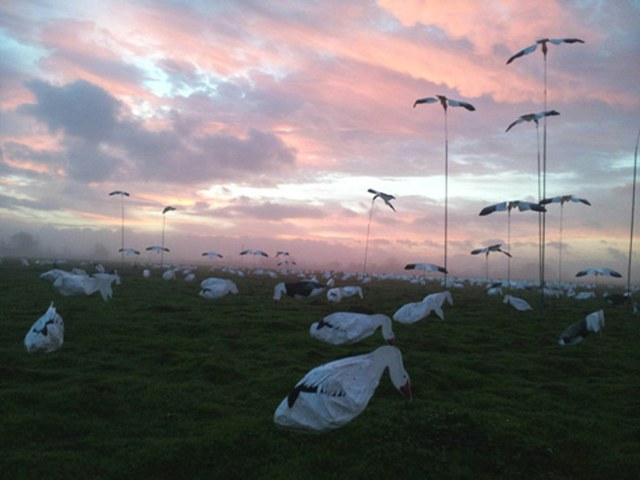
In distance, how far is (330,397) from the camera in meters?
6.73

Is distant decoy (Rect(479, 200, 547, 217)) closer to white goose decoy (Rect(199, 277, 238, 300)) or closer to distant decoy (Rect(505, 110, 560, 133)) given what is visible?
distant decoy (Rect(505, 110, 560, 133))

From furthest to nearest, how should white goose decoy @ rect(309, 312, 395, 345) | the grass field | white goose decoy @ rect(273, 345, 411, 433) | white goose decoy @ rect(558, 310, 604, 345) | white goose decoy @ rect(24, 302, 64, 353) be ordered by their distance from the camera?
white goose decoy @ rect(558, 310, 604, 345)
white goose decoy @ rect(309, 312, 395, 345)
white goose decoy @ rect(24, 302, 64, 353)
white goose decoy @ rect(273, 345, 411, 433)
the grass field

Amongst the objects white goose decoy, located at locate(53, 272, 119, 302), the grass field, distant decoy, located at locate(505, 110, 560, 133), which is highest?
distant decoy, located at locate(505, 110, 560, 133)

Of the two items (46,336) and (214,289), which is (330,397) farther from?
(214,289)

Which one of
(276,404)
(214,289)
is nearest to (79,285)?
(214,289)

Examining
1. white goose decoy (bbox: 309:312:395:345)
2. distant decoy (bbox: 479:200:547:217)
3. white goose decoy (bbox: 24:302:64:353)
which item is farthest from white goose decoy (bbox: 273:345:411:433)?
distant decoy (bbox: 479:200:547:217)

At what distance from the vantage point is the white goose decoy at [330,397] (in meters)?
6.76

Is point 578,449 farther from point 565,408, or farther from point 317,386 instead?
point 317,386

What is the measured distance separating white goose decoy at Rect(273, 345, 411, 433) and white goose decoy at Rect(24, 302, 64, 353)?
8.22 m

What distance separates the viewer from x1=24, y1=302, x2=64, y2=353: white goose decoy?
486 inches

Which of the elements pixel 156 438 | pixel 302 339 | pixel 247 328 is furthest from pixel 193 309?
pixel 156 438

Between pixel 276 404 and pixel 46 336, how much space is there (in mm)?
7152

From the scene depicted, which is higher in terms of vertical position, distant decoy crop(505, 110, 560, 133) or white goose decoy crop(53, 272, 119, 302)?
distant decoy crop(505, 110, 560, 133)

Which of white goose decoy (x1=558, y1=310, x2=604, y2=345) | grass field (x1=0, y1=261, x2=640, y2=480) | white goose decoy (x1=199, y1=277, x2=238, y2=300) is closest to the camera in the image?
grass field (x1=0, y1=261, x2=640, y2=480)
